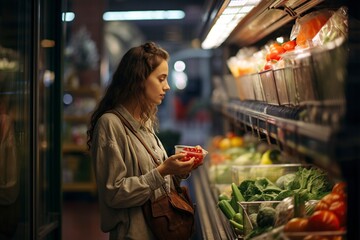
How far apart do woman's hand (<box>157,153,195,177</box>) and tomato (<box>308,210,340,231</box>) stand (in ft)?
2.84

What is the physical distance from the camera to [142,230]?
3.03 meters

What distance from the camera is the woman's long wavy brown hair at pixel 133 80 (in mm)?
3168

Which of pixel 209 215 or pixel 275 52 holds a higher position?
pixel 275 52

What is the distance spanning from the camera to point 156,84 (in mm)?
3199

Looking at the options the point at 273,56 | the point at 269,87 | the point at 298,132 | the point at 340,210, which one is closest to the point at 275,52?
the point at 273,56

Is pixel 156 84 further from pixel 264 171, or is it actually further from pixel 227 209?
pixel 264 171

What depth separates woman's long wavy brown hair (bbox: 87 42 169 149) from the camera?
10.4 feet

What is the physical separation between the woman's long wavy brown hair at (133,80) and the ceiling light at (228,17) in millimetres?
500

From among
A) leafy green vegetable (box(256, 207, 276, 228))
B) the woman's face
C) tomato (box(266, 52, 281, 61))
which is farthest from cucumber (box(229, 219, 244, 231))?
tomato (box(266, 52, 281, 61))

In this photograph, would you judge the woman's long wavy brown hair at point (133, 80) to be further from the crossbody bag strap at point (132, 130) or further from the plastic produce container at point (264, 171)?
the plastic produce container at point (264, 171)

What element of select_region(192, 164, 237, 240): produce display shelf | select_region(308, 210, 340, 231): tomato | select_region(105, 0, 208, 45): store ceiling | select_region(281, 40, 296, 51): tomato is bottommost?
select_region(192, 164, 237, 240): produce display shelf

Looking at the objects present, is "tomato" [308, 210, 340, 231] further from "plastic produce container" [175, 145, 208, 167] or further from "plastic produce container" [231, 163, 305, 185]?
"plastic produce container" [231, 163, 305, 185]

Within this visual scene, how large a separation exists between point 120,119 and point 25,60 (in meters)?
Result: 0.89

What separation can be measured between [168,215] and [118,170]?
36 cm
